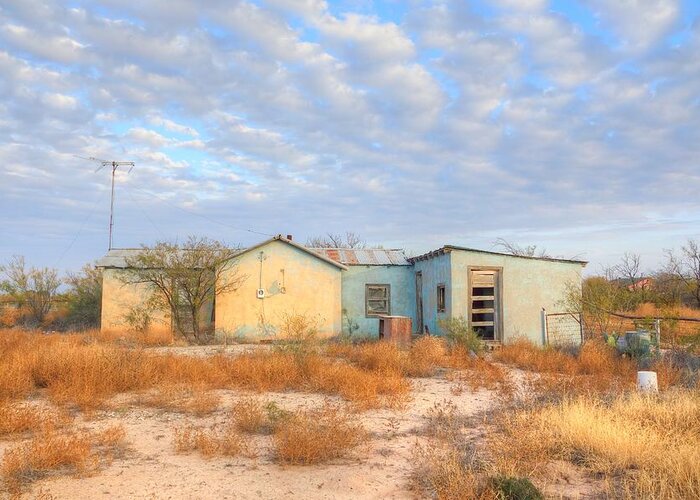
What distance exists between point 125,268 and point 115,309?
1546mm

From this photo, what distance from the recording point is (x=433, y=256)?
17938 millimetres

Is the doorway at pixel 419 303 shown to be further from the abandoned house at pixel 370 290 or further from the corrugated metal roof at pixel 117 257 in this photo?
the corrugated metal roof at pixel 117 257

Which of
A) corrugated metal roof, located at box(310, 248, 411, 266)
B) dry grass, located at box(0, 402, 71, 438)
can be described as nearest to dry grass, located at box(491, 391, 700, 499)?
dry grass, located at box(0, 402, 71, 438)

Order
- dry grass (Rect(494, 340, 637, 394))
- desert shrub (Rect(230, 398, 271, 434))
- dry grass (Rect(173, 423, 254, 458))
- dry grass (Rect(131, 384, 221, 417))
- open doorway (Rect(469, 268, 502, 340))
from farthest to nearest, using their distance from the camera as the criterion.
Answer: open doorway (Rect(469, 268, 502, 340))
dry grass (Rect(494, 340, 637, 394))
dry grass (Rect(131, 384, 221, 417))
desert shrub (Rect(230, 398, 271, 434))
dry grass (Rect(173, 423, 254, 458))

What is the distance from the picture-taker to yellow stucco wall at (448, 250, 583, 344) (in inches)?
636

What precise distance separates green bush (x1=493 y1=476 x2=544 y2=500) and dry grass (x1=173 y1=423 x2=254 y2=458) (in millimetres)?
2743

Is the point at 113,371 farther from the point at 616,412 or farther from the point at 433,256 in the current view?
the point at 433,256

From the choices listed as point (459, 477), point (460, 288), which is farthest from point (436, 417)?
point (460, 288)

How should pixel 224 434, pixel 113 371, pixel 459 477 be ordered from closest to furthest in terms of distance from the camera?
1. pixel 459 477
2. pixel 224 434
3. pixel 113 371

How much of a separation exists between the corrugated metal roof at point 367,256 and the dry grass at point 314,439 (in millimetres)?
13783

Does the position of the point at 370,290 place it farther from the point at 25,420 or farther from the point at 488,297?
the point at 25,420

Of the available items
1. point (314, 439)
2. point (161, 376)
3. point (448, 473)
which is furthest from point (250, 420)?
point (161, 376)

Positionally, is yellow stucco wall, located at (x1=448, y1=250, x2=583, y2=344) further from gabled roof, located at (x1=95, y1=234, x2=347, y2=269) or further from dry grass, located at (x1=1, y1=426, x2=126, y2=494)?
dry grass, located at (x1=1, y1=426, x2=126, y2=494)

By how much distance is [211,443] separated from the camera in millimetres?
6227
